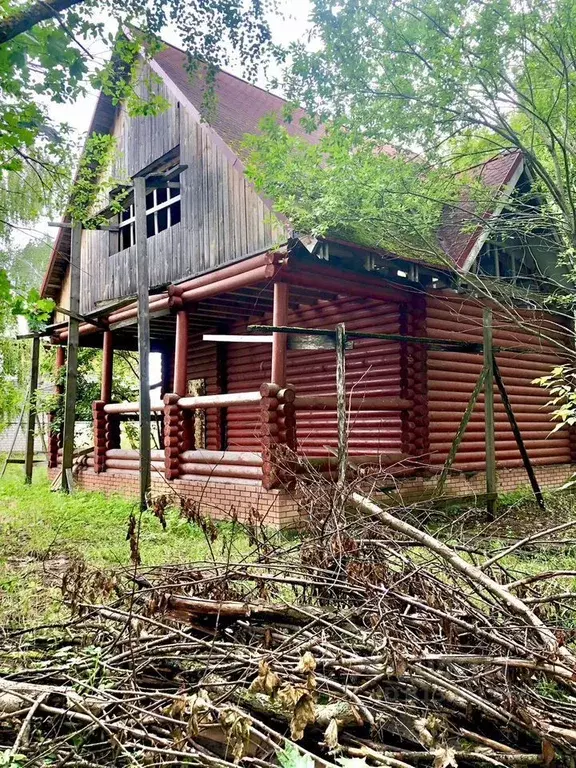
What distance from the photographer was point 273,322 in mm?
9070

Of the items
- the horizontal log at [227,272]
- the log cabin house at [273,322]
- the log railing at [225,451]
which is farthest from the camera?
the horizontal log at [227,272]

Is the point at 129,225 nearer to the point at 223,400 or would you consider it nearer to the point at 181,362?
the point at 181,362

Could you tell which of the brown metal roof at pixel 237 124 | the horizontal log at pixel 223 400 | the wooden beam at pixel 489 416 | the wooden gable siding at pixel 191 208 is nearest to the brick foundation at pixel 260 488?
the wooden beam at pixel 489 416

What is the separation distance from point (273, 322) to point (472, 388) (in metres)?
4.89

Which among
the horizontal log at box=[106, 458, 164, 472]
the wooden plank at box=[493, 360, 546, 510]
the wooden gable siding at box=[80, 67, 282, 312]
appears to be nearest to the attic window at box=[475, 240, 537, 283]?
the wooden plank at box=[493, 360, 546, 510]

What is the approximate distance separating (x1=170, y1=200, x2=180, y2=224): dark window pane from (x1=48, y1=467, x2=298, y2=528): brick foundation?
540 centimetres

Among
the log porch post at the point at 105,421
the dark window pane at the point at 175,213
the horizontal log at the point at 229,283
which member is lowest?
the log porch post at the point at 105,421

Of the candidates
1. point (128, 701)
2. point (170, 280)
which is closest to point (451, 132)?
point (170, 280)

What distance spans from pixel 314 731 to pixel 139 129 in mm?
12938

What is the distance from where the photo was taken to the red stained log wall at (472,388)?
35.6 feet

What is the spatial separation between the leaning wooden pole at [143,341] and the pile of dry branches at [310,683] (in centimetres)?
631

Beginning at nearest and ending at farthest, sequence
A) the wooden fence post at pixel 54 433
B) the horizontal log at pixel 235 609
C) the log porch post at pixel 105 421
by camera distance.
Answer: the horizontal log at pixel 235 609, the log porch post at pixel 105 421, the wooden fence post at pixel 54 433

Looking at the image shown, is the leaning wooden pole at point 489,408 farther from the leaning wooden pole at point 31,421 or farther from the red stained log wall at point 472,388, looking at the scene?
the leaning wooden pole at point 31,421

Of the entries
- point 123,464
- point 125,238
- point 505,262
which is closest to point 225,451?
point 123,464
